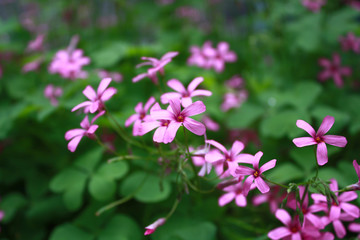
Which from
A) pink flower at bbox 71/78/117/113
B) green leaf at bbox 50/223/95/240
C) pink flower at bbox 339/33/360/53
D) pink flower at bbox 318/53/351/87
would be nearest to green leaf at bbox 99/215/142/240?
green leaf at bbox 50/223/95/240

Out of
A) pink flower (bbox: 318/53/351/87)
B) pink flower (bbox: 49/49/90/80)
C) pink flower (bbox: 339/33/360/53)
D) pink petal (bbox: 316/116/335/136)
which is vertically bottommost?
pink flower (bbox: 318/53/351/87)

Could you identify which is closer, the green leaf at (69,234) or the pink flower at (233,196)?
the pink flower at (233,196)

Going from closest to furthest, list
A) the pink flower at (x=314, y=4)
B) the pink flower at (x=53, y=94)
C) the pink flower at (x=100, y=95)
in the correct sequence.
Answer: the pink flower at (x=100, y=95) → the pink flower at (x=53, y=94) → the pink flower at (x=314, y=4)

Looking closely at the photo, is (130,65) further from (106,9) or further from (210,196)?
(106,9)

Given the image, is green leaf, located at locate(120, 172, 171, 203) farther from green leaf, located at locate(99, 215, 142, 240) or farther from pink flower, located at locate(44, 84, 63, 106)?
pink flower, located at locate(44, 84, 63, 106)

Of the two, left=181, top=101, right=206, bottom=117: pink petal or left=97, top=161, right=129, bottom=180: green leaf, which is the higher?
left=181, top=101, right=206, bottom=117: pink petal

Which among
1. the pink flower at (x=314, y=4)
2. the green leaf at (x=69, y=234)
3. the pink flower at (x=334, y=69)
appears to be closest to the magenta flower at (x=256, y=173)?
the green leaf at (x=69, y=234)

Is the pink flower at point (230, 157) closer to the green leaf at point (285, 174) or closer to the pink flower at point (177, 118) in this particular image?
the pink flower at point (177, 118)

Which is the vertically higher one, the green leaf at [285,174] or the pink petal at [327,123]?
the pink petal at [327,123]

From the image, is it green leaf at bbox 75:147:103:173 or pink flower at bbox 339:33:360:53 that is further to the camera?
pink flower at bbox 339:33:360:53
